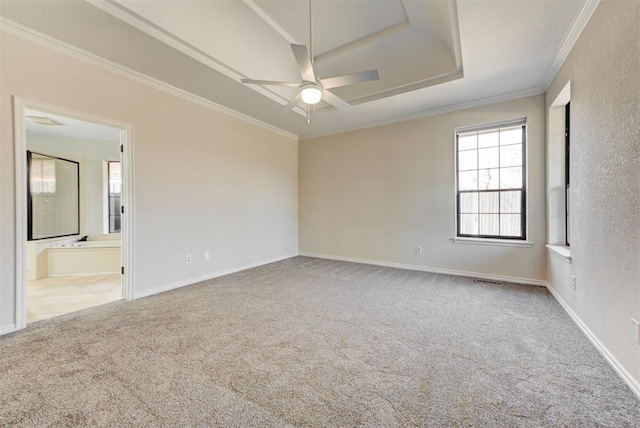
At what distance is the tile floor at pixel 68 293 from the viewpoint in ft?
9.66

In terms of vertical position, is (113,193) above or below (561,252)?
above

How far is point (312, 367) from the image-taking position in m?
1.85

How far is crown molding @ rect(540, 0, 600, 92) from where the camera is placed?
2.16 metres

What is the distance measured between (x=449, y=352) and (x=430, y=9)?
3352mm

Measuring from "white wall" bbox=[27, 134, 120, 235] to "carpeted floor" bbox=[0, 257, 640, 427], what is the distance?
4007 mm

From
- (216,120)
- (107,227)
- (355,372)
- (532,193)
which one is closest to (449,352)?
(355,372)

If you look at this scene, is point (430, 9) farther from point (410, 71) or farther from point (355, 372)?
point (355, 372)

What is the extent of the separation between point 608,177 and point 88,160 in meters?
8.32

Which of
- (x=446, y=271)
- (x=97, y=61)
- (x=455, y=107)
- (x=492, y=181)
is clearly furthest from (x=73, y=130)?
(x=492, y=181)

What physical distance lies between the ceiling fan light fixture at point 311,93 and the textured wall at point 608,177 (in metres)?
2.13

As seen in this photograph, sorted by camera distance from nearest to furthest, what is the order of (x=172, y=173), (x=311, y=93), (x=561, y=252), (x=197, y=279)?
(x=311, y=93) < (x=561, y=252) < (x=172, y=173) < (x=197, y=279)

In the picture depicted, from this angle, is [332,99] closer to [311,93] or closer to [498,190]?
[311,93]

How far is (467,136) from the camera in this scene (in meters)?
4.30

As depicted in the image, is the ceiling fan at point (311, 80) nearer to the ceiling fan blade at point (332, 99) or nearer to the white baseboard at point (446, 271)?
the ceiling fan blade at point (332, 99)
